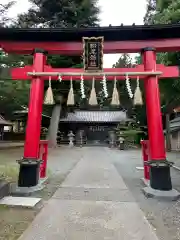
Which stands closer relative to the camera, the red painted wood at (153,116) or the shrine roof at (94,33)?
the red painted wood at (153,116)

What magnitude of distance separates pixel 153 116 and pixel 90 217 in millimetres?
3495

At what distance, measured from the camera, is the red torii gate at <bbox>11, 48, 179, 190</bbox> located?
281 inches

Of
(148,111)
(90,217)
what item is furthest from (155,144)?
(90,217)

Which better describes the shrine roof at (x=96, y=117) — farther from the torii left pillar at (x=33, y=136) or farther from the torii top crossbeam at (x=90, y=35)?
the torii left pillar at (x=33, y=136)

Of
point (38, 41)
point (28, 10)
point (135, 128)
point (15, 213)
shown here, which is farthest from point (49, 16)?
point (15, 213)

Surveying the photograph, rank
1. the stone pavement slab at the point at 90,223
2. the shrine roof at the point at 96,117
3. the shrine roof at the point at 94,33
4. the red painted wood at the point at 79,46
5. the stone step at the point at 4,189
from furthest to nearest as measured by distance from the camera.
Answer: the shrine roof at the point at 96,117, the red painted wood at the point at 79,46, the shrine roof at the point at 94,33, the stone step at the point at 4,189, the stone pavement slab at the point at 90,223

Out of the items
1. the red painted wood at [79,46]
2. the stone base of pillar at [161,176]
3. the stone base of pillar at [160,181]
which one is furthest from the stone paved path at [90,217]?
the red painted wood at [79,46]

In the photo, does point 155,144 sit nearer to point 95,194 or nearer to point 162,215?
point 95,194

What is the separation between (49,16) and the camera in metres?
27.6

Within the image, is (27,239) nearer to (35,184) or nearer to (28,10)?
(35,184)

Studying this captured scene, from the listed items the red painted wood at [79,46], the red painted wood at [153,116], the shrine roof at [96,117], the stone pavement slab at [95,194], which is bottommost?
the stone pavement slab at [95,194]

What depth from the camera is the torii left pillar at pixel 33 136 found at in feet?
23.7

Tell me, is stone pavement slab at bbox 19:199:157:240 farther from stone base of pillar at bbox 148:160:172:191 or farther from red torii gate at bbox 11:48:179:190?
red torii gate at bbox 11:48:179:190

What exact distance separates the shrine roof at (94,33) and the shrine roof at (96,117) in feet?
95.7
